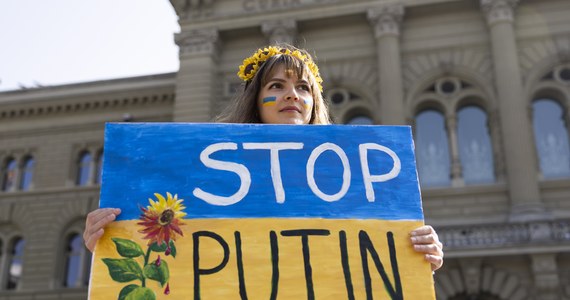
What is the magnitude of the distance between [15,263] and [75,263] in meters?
2.42

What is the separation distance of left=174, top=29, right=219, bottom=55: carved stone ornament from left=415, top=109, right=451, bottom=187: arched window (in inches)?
272

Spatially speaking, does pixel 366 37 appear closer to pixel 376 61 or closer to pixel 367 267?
pixel 376 61

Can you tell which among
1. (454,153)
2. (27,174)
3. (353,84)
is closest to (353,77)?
(353,84)

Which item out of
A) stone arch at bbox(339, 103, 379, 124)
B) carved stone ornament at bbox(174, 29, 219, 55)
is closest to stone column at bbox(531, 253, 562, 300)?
stone arch at bbox(339, 103, 379, 124)

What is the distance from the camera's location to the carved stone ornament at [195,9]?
775 inches

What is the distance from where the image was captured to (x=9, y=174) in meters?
22.6

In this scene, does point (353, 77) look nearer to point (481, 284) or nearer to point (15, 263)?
point (481, 284)

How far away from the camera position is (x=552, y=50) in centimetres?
1694

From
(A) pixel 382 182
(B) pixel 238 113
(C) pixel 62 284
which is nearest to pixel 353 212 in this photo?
(A) pixel 382 182

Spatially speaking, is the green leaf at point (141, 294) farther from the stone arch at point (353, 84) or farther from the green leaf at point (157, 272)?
the stone arch at point (353, 84)

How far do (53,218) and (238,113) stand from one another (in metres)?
20.5

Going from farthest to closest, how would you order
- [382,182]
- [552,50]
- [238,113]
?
1. [552,50]
2. [238,113]
3. [382,182]

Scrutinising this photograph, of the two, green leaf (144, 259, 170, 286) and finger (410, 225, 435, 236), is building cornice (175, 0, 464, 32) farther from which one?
green leaf (144, 259, 170, 286)

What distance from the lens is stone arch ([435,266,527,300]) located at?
14.8 meters
